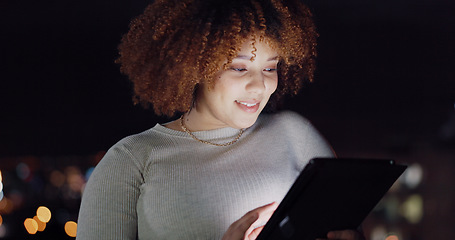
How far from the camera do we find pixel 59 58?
22.9 ft

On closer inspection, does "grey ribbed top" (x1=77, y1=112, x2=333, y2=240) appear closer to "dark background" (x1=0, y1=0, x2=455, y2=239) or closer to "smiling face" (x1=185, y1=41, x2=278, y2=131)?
"smiling face" (x1=185, y1=41, x2=278, y2=131)

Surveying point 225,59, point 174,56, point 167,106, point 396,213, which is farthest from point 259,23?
point 396,213

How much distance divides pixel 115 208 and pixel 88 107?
1450 cm

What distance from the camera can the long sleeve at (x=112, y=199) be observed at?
57.2 inches

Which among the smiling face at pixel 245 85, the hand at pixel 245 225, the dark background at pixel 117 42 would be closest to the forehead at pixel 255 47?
the smiling face at pixel 245 85

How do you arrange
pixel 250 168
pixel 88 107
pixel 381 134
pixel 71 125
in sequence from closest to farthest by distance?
pixel 250 168, pixel 88 107, pixel 71 125, pixel 381 134

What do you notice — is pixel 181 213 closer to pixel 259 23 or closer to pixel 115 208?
pixel 115 208

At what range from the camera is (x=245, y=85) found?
1.43 m

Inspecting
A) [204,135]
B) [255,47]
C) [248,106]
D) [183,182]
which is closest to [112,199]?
[183,182]

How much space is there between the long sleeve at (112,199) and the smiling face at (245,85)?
0.28 m

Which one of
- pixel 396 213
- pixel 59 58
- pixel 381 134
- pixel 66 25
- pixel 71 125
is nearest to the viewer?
pixel 66 25

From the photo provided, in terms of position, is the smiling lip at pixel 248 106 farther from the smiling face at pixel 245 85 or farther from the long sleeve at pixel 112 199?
the long sleeve at pixel 112 199

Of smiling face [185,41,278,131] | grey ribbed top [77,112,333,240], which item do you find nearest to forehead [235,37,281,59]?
smiling face [185,41,278,131]

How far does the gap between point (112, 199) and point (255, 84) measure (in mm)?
463
